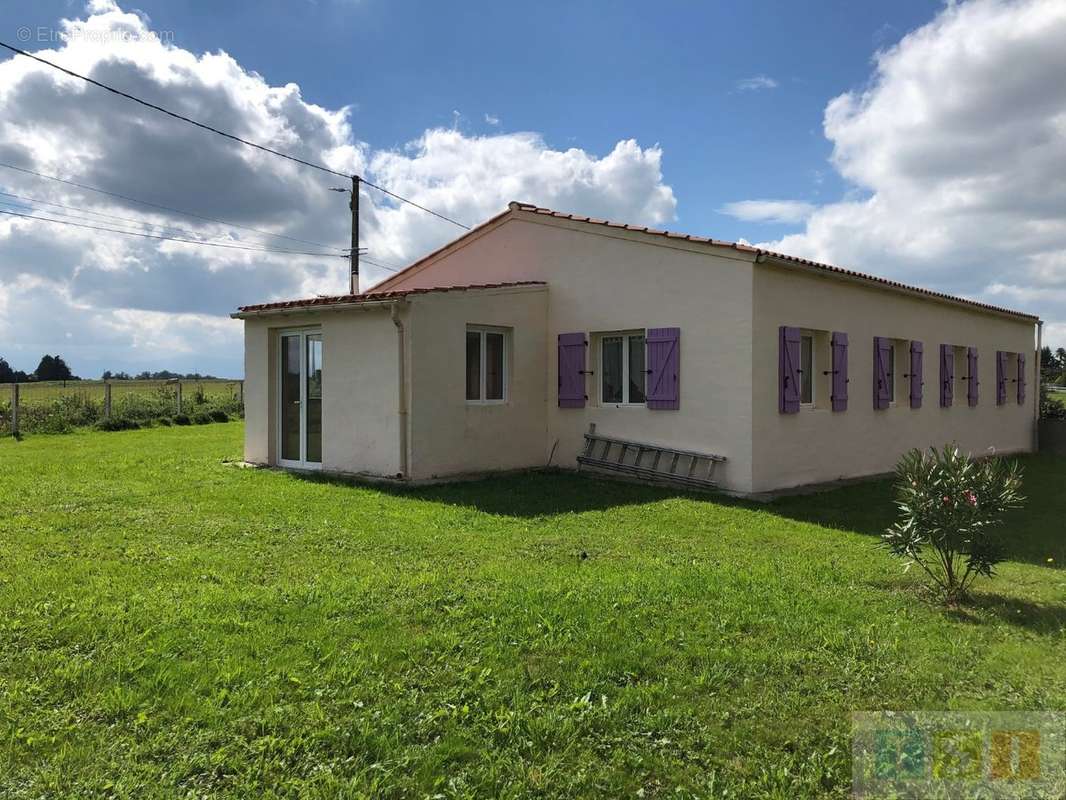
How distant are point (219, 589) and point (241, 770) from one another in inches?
92.9

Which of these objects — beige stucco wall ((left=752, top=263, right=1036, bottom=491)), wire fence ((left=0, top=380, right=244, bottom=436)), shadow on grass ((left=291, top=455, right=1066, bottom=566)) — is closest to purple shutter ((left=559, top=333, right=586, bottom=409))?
shadow on grass ((left=291, top=455, right=1066, bottom=566))

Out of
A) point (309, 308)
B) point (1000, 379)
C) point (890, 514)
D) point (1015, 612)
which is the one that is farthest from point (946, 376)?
point (309, 308)

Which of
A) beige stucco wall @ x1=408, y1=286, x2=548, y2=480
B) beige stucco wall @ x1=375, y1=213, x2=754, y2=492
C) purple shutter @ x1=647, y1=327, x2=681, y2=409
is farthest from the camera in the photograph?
purple shutter @ x1=647, y1=327, x2=681, y2=409

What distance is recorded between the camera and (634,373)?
39.6 ft

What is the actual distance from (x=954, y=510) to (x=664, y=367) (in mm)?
6175

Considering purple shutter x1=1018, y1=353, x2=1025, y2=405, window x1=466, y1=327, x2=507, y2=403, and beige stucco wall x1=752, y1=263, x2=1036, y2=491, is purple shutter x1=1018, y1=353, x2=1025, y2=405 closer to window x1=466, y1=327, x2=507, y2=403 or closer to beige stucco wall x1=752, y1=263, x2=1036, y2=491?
beige stucco wall x1=752, y1=263, x2=1036, y2=491

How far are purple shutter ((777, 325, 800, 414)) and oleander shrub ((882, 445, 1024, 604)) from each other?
17.3 feet

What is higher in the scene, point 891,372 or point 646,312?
point 646,312

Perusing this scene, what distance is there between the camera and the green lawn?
119 inches

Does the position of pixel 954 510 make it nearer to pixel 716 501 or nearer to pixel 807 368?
pixel 716 501

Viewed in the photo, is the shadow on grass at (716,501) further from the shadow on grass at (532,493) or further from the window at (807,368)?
the window at (807,368)

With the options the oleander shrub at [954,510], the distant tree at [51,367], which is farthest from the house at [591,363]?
the distant tree at [51,367]

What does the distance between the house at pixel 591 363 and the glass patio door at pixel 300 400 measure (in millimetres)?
33

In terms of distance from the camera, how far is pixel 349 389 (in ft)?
37.7
